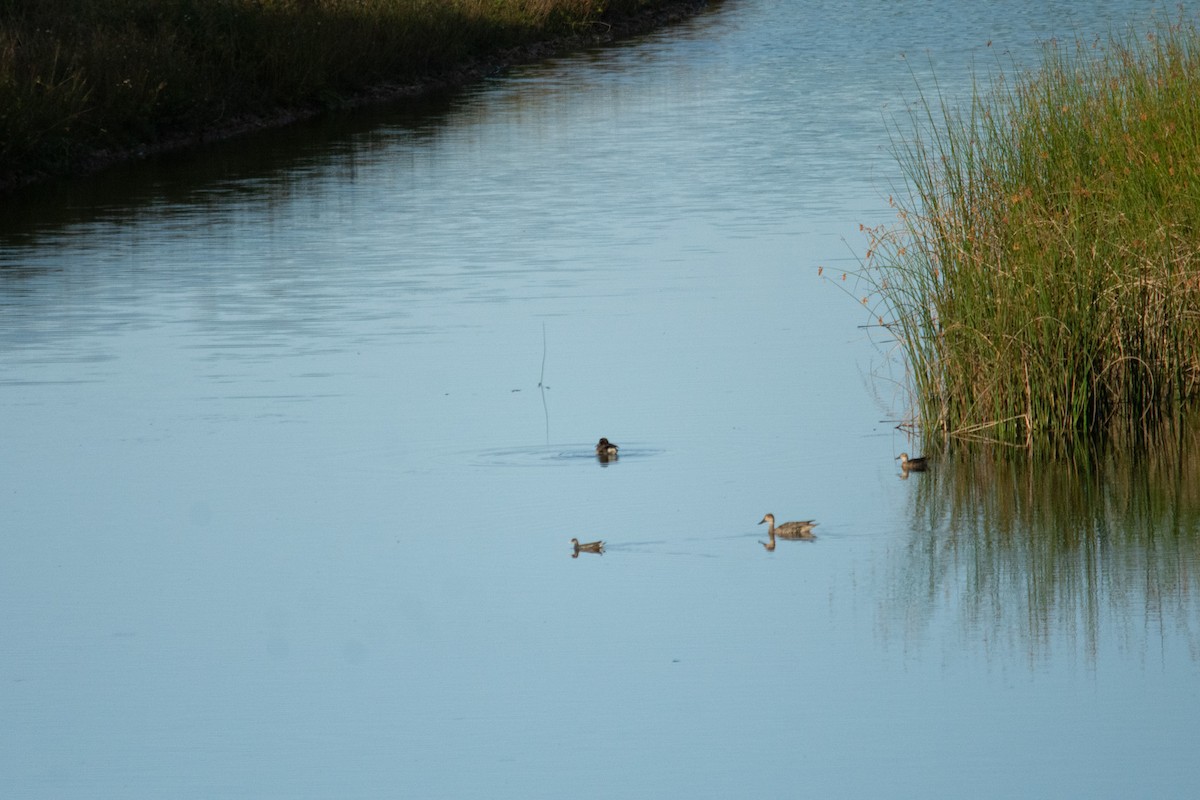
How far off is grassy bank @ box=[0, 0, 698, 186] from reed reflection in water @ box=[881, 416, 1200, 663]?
12.6m

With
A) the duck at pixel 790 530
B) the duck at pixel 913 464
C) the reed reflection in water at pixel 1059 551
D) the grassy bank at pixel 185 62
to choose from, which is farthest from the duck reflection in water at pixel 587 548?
the grassy bank at pixel 185 62

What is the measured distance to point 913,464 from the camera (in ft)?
29.3

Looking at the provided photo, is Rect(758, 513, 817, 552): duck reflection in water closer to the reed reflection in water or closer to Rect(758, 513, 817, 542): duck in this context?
Rect(758, 513, 817, 542): duck

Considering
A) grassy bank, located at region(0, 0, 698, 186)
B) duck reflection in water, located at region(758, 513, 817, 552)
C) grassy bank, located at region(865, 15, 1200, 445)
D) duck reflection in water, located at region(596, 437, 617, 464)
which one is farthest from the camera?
grassy bank, located at region(0, 0, 698, 186)

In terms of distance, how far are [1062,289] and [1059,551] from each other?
1.69m

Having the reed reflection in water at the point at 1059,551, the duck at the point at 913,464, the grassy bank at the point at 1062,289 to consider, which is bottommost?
the reed reflection in water at the point at 1059,551

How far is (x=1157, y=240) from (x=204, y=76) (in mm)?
15784

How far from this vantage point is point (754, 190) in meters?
18.0

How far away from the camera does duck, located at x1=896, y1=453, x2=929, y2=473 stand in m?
8.91

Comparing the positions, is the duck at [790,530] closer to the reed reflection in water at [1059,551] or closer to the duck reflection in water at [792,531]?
the duck reflection in water at [792,531]

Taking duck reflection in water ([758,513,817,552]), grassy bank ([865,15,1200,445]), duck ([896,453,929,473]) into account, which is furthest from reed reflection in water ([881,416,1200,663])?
duck reflection in water ([758,513,817,552])

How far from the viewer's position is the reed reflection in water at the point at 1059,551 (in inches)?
271

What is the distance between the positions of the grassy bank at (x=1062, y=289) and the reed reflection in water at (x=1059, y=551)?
265 mm

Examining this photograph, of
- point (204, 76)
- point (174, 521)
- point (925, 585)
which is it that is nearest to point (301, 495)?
point (174, 521)
